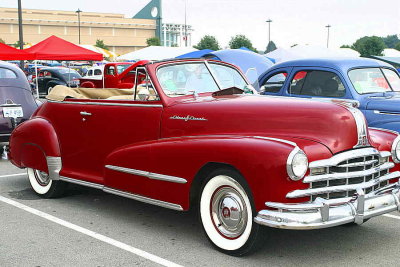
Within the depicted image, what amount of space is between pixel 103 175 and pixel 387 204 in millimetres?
2856

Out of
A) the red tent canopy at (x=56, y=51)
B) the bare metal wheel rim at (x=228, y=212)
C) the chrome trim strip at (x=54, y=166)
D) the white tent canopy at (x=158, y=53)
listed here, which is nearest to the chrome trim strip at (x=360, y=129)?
the bare metal wheel rim at (x=228, y=212)

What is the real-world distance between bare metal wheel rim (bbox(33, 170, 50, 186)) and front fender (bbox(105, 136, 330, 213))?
4.59 feet

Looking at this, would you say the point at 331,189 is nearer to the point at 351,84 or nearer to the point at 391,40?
the point at 351,84

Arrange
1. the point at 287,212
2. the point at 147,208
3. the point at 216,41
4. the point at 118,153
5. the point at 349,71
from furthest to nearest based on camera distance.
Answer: the point at 216,41
the point at 349,71
the point at 147,208
the point at 118,153
the point at 287,212

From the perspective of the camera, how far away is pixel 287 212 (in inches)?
145

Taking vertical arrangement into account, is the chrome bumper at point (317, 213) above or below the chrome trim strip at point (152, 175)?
below

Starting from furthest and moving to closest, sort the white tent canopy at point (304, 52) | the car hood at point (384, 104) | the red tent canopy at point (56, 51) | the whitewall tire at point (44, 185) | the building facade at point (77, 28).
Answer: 1. the building facade at point (77, 28)
2. the white tent canopy at point (304, 52)
3. the red tent canopy at point (56, 51)
4. the car hood at point (384, 104)
5. the whitewall tire at point (44, 185)

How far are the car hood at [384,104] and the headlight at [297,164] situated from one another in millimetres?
3561

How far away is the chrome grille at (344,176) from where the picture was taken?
3.74 metres

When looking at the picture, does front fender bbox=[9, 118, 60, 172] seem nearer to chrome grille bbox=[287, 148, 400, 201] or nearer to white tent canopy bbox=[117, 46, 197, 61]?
chrome grille bbox=[287, 148, 400, 201]

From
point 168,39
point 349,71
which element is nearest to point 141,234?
point 349,71

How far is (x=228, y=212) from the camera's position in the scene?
4.18 meters

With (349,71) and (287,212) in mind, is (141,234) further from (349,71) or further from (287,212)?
(349,71)

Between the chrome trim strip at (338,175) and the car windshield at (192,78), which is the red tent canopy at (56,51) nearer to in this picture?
the car windshield at (192,78)
